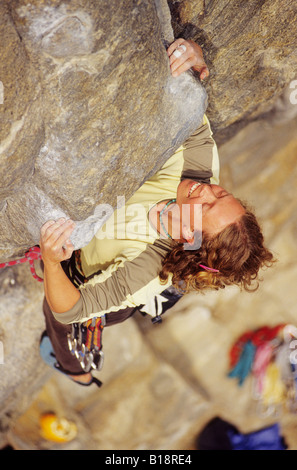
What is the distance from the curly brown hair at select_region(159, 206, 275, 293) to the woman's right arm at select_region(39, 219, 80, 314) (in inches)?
19.4

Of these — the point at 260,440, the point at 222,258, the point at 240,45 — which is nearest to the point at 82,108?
the point at 222,258

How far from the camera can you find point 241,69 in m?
2.27

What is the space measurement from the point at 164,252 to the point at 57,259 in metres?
0.58

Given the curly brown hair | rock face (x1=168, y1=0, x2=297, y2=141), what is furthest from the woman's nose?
rock face (x1=168, y1=0, x2=297, y2=141)

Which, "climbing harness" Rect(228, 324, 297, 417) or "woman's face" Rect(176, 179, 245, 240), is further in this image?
"climbing harness" Rect(228, 324, 297, 417)

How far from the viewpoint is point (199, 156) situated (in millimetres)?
2188

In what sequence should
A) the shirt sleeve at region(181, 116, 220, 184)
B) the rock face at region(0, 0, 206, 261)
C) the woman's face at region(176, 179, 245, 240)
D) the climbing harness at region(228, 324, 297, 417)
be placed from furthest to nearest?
1. the climbing harness at region(228, 324, 297, 417)
2. the shirt sleeve at region(181, 116, 220, 184)
3. the woman's face at region(176, 179, 245, 240)
4. the rock face at region(0, 0, 206, 261)

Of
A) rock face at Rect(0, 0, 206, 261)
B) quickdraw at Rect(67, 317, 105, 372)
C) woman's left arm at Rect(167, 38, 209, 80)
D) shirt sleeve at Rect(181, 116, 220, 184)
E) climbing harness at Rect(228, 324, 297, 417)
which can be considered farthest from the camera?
climbing harness at Rect(228, 324, 297, 417)

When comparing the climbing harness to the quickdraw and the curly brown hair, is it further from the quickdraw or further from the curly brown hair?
the curly brown hair

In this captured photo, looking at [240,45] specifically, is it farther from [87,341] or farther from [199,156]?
[87,341]

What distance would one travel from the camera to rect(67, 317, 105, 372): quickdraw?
2309mm

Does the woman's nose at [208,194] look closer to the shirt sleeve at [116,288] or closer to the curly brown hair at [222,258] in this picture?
the curly brown hair at [222,258]

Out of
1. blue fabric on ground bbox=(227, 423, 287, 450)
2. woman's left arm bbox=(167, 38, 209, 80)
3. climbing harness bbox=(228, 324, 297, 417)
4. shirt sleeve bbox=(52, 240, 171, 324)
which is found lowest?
blue fabric on ground bbox=(227, 423, 287, 450)

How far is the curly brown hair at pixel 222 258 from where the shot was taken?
6.09 ft
